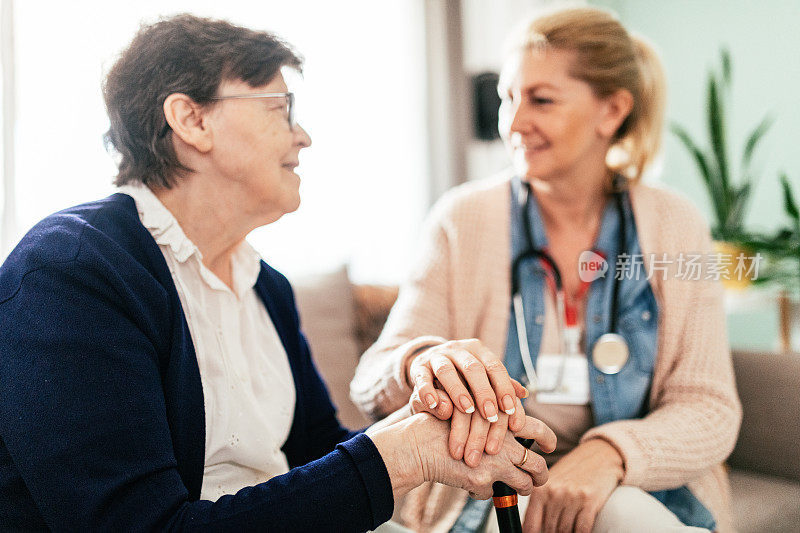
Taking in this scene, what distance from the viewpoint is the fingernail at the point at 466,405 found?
1.00 m

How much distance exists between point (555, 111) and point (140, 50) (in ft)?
2.93

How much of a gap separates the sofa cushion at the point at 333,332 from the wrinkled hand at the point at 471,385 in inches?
46.3

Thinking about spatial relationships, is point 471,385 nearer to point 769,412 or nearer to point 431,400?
point 431,400

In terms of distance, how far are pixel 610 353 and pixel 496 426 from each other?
587 millimetres

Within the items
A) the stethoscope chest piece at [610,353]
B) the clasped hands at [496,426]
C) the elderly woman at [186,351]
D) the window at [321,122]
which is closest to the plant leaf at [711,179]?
the window at [321,122]

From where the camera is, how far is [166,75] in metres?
1.10

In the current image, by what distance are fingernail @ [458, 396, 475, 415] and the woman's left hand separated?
278 mm

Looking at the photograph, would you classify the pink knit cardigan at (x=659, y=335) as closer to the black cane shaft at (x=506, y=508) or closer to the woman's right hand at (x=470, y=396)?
the woman's right hand at (x=470, y=396)

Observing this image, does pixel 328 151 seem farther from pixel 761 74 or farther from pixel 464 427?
pixel 464 427

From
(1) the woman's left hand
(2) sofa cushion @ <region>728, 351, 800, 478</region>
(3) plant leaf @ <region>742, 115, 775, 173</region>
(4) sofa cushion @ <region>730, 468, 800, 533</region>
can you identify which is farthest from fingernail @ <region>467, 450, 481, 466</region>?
(3) plant leaf @ <region>742, 115, 775, 173</region>

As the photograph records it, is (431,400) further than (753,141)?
No

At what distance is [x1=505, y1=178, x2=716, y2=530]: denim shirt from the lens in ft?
4.91

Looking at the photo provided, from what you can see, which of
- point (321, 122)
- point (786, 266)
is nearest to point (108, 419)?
point (321, 122)

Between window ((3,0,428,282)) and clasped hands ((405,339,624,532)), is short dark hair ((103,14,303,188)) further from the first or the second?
window ((3,0,428,282))
